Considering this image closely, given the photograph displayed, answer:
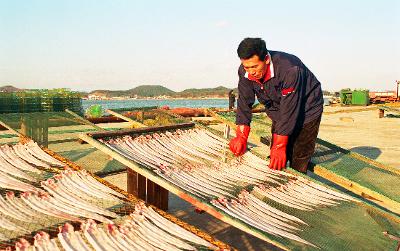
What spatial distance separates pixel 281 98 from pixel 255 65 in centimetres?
59

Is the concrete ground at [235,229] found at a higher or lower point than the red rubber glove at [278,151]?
lower

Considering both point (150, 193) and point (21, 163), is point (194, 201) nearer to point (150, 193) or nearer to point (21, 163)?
point (21, 163)

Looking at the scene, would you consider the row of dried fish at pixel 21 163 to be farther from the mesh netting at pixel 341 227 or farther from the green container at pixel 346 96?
the green container at pixel 346 96

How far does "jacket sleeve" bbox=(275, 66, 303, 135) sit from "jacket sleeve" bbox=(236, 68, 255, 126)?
0.89 metres

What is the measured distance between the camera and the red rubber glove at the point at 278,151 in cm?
475

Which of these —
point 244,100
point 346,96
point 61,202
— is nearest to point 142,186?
point 244,100

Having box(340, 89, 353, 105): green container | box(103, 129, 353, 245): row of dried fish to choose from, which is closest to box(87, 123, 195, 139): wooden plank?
box(103, 129, 353, 245): row of dried fish

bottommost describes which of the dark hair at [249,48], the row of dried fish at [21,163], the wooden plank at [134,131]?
the row of dried fish at [21,163]

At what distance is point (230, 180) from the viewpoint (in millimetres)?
4555

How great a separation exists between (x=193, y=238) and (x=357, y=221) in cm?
198

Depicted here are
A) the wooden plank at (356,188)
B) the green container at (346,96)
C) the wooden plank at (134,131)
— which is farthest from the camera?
the green container at (346,96)

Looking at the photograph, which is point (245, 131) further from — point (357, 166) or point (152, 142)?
point (357, 166)

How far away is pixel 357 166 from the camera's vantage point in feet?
22.2

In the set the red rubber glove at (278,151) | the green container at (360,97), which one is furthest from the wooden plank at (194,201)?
the green container at (360,97)
